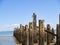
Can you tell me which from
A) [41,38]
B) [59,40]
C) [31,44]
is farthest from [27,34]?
[59,40]

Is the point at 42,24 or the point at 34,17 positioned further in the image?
the point at 34,17

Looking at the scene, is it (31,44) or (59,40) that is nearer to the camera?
(59,40)

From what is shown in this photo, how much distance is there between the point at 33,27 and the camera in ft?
38.6

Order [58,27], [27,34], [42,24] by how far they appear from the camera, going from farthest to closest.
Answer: [27,34]
[42,24]
[58,27]

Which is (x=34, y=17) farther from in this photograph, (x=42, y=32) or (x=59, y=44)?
(x=59, y=44)

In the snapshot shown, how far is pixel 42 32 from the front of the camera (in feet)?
34.0

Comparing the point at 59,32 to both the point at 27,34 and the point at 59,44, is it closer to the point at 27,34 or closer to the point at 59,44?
the point at 59,44

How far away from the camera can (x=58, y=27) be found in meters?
8.87

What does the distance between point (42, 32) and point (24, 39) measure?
3407mm

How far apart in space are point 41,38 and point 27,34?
9.73ft

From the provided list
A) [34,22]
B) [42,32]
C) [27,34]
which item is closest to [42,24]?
[42,32]

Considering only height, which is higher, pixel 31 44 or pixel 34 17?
pixel 34 17

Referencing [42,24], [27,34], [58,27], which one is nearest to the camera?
[58,27]

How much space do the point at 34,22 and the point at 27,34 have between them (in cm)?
188
